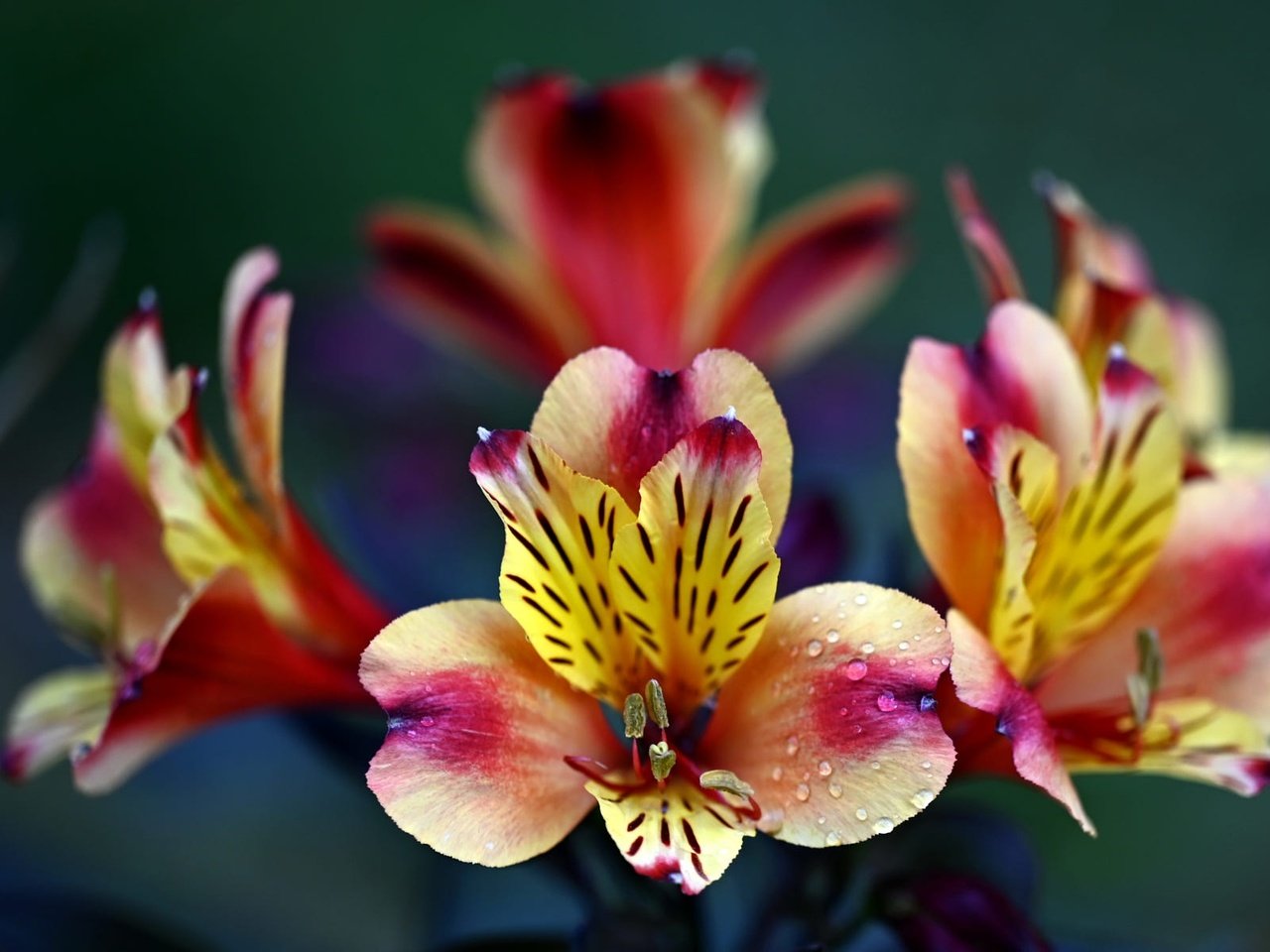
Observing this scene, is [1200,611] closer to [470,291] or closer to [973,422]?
[973,422]

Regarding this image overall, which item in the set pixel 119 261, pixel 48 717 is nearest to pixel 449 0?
pixel 119 261

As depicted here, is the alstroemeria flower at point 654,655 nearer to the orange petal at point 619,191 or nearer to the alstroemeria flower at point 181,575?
the alstroemeria flower at point 181,575

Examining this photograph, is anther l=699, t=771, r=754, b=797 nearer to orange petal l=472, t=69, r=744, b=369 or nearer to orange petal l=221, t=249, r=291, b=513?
orange petal l=221, t=249, r=291, b=513

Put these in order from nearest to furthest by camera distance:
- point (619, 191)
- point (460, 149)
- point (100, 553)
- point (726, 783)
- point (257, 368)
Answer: point (726, 783) < point (257, 368) < point (100, 553) < point (619, 191) < point (460, 149)

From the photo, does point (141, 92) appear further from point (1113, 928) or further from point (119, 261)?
point (1113, 928)

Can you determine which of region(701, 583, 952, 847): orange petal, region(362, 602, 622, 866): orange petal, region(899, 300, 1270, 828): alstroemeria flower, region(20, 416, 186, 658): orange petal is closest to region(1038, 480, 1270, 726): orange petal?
region(899, 300, 1270, 828): alstroemeria flower

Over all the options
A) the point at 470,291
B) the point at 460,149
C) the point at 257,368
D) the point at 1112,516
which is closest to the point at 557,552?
the point at 257,368
